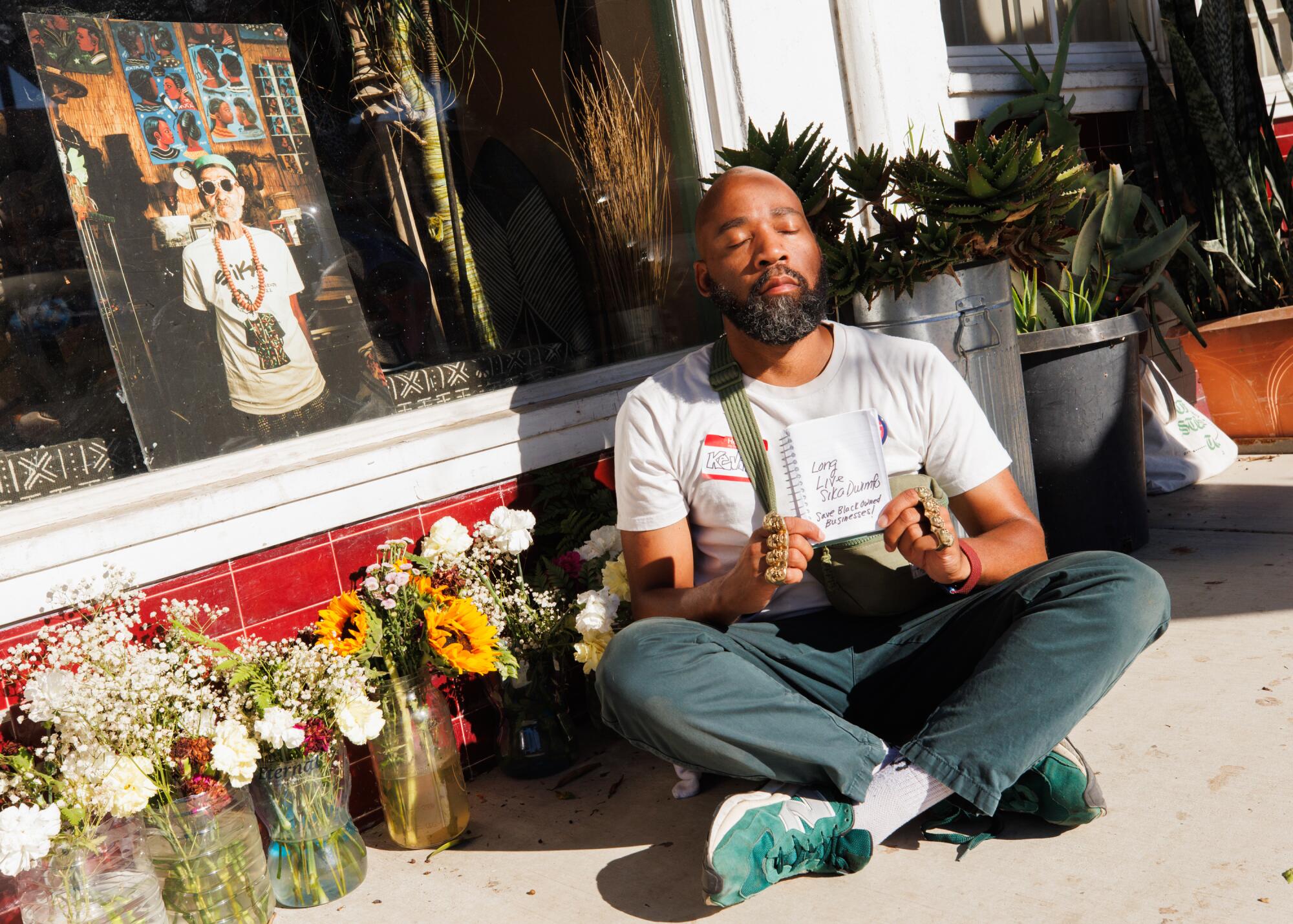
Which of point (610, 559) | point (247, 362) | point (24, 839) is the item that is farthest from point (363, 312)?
point (24, 839)

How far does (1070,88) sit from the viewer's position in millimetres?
5133

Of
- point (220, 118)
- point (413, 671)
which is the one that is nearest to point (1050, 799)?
point (413, 671)

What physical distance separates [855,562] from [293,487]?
139 cm

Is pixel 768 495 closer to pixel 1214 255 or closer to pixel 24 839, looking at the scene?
pixel 24 839

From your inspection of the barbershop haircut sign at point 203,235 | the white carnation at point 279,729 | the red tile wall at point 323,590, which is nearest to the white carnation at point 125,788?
the white carnation at point 279,729

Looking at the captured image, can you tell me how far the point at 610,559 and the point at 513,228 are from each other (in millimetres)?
1173

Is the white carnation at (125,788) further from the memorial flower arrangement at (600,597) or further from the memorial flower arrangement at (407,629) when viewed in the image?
the memorial flower arrangement at (600,597)

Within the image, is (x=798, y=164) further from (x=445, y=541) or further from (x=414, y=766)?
(x=414, y=766)

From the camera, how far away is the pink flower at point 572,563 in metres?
3.07

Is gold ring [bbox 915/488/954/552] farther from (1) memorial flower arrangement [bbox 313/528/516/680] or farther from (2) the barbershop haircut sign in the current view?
(2) the barbershop haircut sign

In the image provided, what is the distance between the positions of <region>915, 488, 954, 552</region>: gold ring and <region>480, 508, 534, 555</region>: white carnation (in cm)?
111

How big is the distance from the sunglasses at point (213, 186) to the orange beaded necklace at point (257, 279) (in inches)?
4.2

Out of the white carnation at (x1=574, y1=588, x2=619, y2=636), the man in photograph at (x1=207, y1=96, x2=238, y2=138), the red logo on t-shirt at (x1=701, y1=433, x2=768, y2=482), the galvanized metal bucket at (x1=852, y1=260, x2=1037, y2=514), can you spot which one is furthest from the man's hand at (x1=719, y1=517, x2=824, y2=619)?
the man in photograph at (x1=207, y1=96, x2=238, y2=138)

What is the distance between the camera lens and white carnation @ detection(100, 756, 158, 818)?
6.81 feet
